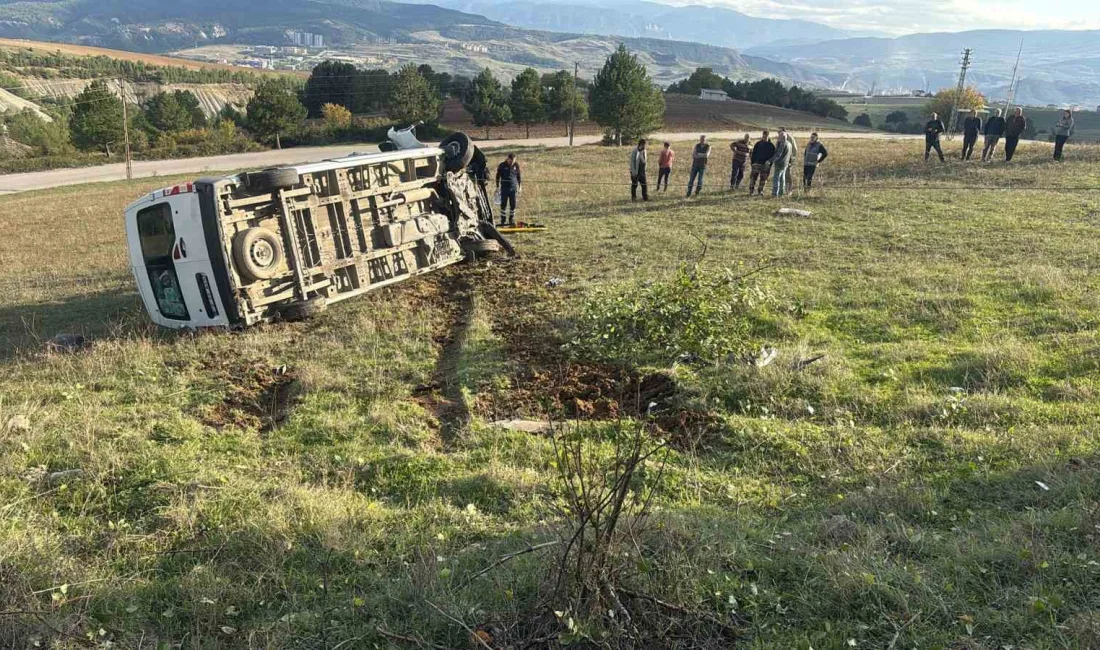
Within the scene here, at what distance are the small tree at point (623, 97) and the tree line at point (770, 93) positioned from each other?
1530 inches

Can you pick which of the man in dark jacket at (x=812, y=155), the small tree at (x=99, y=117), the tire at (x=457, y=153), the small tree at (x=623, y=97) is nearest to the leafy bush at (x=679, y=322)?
the tire at (x=457, y=153)

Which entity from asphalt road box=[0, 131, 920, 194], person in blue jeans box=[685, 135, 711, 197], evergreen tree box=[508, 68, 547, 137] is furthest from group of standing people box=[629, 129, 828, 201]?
evergreen tree box=[508, 68, 547, 137]

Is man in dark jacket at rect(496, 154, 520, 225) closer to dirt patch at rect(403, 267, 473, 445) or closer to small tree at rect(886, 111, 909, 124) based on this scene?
dirt patch at rect(403, 267, 473, 445)

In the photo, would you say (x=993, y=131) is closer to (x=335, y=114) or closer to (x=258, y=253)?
(x=258, y=253)

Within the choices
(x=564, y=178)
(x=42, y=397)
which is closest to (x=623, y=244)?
(x=42, y=397)

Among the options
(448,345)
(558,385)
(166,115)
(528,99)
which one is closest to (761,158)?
(448,345)

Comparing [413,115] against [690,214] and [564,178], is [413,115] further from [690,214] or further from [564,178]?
[690,214]

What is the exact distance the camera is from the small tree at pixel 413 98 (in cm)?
6306

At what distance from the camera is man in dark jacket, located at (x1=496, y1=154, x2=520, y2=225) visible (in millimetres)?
15320

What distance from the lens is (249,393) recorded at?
709 centimetres

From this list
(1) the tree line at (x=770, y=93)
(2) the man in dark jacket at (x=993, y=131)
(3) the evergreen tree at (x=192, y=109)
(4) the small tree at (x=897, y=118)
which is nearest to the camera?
(2) the man in dark jacket at (x=993, y=131)

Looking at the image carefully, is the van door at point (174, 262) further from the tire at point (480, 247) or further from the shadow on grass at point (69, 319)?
the tire at point (480, 247)

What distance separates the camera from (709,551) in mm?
3471

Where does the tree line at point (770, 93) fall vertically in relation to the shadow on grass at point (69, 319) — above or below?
above
